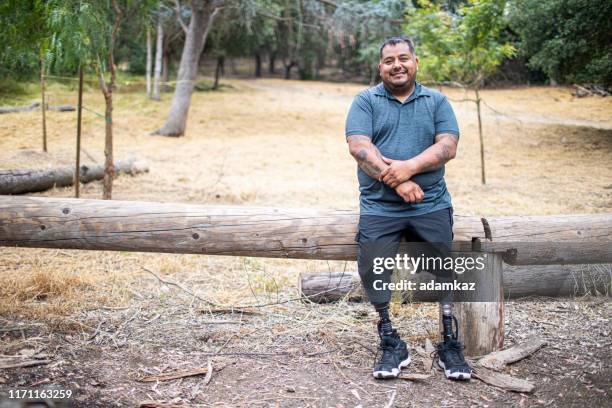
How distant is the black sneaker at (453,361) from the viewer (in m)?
3.45

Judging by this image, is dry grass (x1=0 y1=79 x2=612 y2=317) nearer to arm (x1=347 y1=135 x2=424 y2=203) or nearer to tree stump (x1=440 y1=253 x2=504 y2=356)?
tree stump (x1=440 y1=253 x2=504 y2=356)

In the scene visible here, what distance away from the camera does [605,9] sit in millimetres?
10211

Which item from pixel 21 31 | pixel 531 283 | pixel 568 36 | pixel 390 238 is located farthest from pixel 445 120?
pixel 568 36

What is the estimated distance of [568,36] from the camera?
12.1 meters

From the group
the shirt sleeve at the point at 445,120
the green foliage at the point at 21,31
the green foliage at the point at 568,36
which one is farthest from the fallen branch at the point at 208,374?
the green foliage at the point at 568,36

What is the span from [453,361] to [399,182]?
1072 mm

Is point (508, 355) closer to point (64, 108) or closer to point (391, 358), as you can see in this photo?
point (391, 358)

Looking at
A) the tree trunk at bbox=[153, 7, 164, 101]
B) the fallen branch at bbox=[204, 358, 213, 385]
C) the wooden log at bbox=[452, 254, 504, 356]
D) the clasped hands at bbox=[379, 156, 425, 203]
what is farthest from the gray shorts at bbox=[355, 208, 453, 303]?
the tree trunk at bbox=[153, 7, 164, 101]

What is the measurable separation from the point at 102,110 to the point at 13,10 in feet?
39.8

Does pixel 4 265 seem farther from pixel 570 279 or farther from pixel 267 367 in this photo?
pixel 570 279

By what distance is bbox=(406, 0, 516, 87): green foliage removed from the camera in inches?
395

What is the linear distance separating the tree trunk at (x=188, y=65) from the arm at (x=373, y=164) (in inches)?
539

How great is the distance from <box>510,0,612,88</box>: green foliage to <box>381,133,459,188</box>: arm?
8.18 meters

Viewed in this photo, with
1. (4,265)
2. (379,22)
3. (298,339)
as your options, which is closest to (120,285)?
(4,265)
